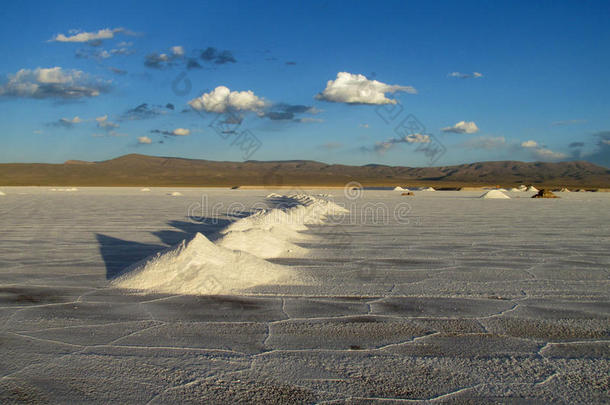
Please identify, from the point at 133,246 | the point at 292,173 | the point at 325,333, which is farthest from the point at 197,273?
the point at 292,173

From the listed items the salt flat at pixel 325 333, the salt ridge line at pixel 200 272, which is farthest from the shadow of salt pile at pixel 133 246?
the salt ridge line at pixel 200 272

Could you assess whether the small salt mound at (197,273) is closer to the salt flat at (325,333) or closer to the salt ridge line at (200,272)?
the salt ridge line at (200,272)

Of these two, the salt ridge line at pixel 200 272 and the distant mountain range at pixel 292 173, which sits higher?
the distant mountain range at pixel 292 173

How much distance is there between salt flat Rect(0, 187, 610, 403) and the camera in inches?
85.3

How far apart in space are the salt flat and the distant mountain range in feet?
280

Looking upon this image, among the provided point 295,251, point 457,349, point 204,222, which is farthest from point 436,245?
point 204,222

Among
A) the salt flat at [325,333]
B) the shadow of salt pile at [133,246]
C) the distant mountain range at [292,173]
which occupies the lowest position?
the salt flat at [325,333]

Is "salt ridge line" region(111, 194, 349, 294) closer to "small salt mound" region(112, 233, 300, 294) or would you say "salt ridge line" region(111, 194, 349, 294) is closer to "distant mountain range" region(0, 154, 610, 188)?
"small salt mound" region(112, 233, 300, 294)

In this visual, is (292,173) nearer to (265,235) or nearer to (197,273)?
(265,235)

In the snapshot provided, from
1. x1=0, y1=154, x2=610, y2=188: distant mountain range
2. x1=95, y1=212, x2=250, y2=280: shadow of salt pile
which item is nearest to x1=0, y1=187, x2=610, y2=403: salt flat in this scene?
x1=95, y1=212, x2=250, y2=280: shadow of salt pile

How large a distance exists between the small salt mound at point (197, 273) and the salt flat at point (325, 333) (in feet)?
0.33

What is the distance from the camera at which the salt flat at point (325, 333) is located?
2.17 m

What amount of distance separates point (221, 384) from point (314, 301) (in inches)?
59.3

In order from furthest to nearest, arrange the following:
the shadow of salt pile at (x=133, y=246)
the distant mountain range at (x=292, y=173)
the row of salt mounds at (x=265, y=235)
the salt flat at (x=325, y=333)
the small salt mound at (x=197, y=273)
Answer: the distant mountain range at (x=292, y=173) → the row of salt mounds at (x=265, y=235) → the shadow of salt pile at (x=133, y=246) → the small salt mound at (x=197, y=273) → the salt flat at (x=325, y=333)
